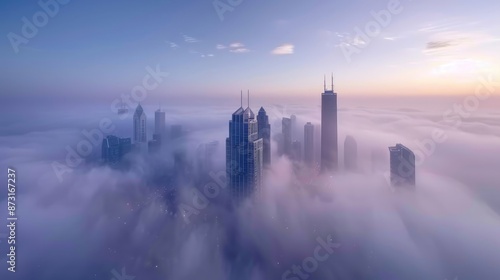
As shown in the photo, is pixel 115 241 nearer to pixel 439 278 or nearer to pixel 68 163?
pixel 68 163

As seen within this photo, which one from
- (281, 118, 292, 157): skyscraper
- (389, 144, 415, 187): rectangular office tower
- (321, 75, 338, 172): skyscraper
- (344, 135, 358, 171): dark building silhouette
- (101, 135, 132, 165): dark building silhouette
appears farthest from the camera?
(321, 75, 338, 172): skyscraper

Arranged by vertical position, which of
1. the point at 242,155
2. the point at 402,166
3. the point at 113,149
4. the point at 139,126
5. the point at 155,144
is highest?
the point at 139,126

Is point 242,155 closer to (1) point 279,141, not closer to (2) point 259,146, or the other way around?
(2) point 259,146

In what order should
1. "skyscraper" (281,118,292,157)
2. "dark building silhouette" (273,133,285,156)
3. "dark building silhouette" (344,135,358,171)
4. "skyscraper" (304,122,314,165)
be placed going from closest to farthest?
"dark building silhouette" (344,135,358,171) → "dark building silhouette" (273,133,285,156) → "skyscraper" (281,118,292,157) → "skyscraper" (304,122,314,165)

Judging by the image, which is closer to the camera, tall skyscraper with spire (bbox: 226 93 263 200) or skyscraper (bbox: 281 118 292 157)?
tall skyscraper with spire (bbox: 226 93 263 200)

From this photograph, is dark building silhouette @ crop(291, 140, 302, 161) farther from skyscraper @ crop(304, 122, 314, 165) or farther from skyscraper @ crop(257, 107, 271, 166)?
skyscraper @ crop(257, 107, 271, 166)

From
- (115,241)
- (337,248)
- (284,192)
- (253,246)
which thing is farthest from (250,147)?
(115,241)

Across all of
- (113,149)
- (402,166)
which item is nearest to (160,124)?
(113,149)

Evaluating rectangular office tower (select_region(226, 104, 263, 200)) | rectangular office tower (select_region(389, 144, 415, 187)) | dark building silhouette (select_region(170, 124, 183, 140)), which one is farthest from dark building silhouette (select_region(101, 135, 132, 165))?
rectangular office tower (select_region(389, 144, 415, 187))
